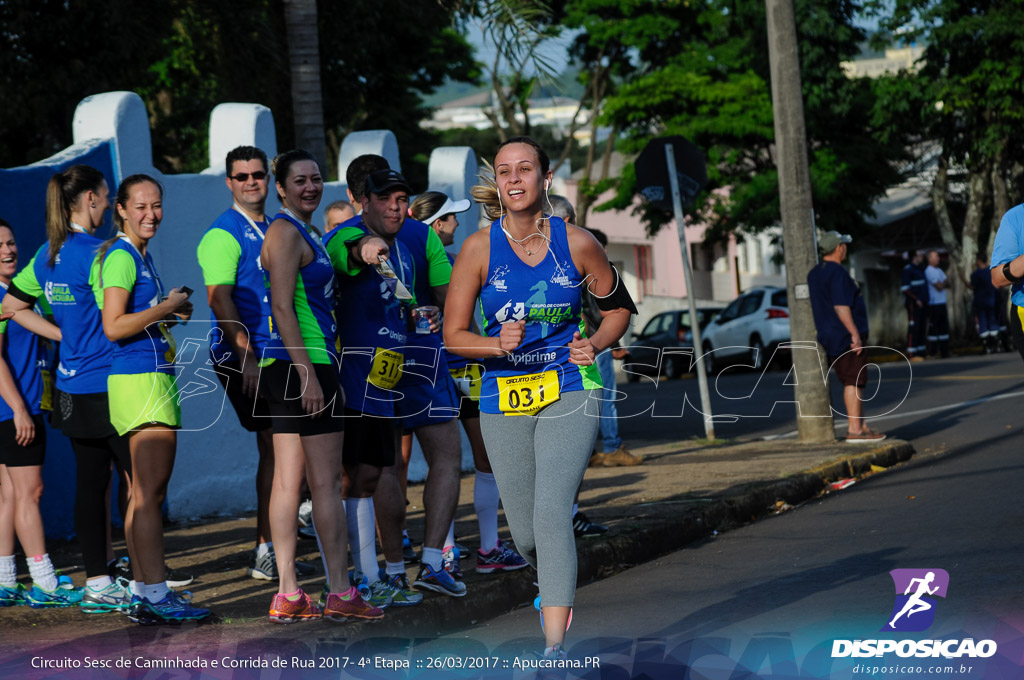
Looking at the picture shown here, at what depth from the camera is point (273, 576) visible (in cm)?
692

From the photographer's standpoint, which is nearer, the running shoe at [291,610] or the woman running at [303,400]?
the woman running at [303,400]

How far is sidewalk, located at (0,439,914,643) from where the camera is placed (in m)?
5.90

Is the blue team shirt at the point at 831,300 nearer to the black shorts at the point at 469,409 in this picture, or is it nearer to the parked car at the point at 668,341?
the black shorts at the point at 469,409

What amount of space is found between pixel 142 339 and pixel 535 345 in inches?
77.5

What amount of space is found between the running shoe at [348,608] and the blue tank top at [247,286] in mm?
1447

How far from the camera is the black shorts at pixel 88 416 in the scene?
623 centimetres

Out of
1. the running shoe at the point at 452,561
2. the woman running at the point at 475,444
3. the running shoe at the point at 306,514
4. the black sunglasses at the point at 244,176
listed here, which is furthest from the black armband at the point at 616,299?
the running shoe at the point at 306,514

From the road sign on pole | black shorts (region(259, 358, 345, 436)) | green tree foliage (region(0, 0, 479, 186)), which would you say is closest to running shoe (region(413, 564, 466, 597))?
black shorts (region(259, 358, 345, 436))

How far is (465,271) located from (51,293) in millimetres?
2415

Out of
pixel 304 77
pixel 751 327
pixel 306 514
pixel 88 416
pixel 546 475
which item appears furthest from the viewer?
pixel 751 327

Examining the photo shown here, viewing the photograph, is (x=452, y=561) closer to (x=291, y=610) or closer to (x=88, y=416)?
(x=291, y=610)

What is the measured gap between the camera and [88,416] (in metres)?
6.25

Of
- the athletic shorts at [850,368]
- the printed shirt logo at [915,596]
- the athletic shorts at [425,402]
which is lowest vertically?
the printed shirt logo at [915,596]

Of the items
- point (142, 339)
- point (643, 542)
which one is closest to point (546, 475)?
point (142, 339)
